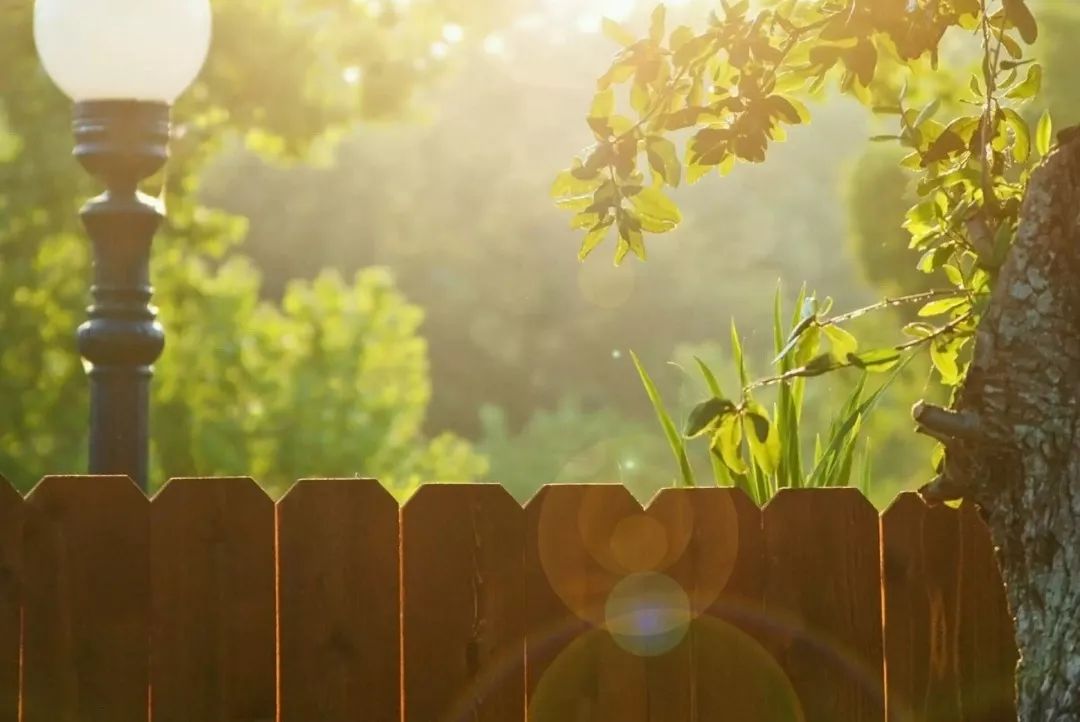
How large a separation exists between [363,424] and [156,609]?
41.8 feet

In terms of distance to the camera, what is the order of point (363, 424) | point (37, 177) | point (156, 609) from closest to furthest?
1. point (156, 609)
2. point (37, 177)
3. point (363, 424)

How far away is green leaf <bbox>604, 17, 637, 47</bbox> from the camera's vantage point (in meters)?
2.85

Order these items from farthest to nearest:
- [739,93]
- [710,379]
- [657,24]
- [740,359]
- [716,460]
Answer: [710,379]
[740,359]
[716,460]
[739,93]
[657,24]

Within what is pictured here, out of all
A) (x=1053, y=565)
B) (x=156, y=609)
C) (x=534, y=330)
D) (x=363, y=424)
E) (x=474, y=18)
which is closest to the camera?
(x=1053, y=565)

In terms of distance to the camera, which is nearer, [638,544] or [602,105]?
[602,105]

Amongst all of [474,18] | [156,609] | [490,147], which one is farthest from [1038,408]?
[490,147]

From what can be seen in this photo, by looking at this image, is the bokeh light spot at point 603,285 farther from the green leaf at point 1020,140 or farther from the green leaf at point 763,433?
the green leaf at point 763,433

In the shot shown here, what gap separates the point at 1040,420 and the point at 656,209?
791 millimetres

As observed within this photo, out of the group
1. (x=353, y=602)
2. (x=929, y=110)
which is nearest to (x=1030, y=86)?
(x=929, y=110)

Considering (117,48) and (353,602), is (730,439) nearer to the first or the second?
(353,602)

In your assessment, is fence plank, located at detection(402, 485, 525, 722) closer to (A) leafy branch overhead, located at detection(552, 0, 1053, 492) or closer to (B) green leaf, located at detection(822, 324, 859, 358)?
(A) leafy branch overhead, located at detection(552, 0, 1053, 492)

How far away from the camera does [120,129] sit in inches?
205

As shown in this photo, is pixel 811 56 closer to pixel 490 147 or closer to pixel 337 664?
pixel 337 664

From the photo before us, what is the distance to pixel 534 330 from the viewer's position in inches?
1804
